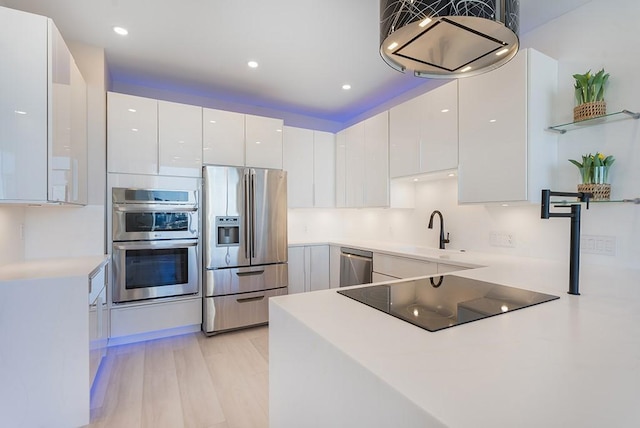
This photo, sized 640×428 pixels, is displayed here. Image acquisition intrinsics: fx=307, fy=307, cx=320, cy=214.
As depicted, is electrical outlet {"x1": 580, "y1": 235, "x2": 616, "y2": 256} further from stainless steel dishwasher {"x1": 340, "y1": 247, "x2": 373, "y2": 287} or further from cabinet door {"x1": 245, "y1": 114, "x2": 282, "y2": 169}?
cabinet door {"x1": 245, "y1": 114, "x2": 282, "y2": 169}

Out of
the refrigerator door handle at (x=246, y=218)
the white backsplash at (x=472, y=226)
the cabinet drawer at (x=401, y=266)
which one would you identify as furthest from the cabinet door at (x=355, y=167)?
the refrigerator door handle at (x=246, y=218)

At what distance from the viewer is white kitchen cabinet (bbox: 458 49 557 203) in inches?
80.6

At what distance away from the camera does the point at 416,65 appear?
4.54ft

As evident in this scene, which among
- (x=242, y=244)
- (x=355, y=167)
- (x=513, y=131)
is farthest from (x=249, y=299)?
(x=513, y=131)

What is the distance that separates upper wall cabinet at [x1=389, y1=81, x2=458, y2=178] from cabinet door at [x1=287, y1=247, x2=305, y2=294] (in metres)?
1.41

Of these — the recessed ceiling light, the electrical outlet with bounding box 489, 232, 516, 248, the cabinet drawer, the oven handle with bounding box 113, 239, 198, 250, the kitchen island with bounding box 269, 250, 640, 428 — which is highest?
the recessed ceiling light

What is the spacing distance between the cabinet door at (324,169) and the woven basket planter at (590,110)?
265cm

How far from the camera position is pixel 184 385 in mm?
2156

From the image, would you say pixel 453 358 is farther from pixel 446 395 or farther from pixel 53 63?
pixel 53 63

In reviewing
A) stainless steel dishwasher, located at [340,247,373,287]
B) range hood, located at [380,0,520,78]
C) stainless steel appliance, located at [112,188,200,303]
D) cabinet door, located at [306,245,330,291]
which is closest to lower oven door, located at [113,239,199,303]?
stainless steel appliance, located at [112,188,200,303]

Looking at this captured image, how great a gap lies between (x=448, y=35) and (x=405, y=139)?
1.87 meters

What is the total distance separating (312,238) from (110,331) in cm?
247

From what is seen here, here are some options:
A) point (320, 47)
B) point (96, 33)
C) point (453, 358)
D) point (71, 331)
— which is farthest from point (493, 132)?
point (96, 33)

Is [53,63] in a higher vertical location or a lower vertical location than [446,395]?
higher
